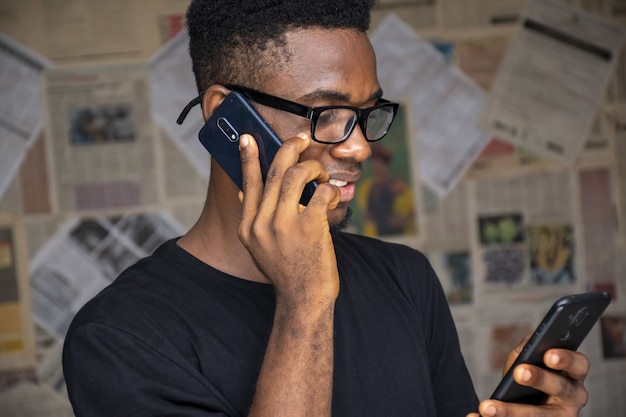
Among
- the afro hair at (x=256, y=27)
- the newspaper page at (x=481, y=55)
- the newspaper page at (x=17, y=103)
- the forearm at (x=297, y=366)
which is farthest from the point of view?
the newspaper page at (x=481, y=55)

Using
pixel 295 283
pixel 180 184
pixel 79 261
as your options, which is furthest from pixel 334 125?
pixel 79 261

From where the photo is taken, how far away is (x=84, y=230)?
2084mm

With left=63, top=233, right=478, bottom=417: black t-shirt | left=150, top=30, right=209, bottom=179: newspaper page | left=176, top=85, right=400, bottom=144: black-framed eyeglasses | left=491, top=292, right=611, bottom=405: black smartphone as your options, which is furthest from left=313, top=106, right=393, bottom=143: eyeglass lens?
left=150, top=30, right=209, bottom=179: newspaper page

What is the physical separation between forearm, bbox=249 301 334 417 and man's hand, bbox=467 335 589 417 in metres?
0.21

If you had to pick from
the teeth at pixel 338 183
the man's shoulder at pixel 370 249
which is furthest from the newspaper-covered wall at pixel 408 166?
the teeth at pixel 338 183

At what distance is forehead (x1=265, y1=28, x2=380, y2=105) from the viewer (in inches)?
45.5

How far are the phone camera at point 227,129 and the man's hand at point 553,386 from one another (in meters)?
0.49

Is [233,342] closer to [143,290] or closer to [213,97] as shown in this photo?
[143,290]

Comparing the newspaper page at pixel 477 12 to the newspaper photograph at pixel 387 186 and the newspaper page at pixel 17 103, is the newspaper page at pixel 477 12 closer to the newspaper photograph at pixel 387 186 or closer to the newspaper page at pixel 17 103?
the newspaper photograph at pixel 387 186

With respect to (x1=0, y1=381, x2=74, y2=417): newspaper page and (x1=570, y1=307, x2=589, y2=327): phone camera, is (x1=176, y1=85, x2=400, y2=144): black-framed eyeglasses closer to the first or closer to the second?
(x1=570, y1=307, x2=589, y2=327): phone camera

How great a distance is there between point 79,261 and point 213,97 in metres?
1.00

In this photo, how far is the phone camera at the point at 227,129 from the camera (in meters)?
1.17

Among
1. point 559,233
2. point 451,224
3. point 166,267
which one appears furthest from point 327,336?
point 559,233

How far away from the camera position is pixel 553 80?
219 centimetres
